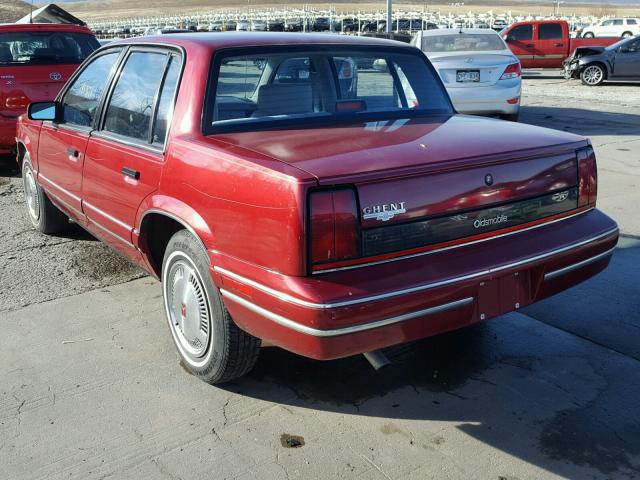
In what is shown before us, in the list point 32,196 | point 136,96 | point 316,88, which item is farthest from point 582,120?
point 136,96

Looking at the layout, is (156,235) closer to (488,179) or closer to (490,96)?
(488,179)

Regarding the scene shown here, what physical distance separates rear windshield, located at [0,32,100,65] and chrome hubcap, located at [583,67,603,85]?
14.3 meters

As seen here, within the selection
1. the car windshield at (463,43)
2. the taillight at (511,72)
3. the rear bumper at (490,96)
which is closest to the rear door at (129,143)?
the rear bumper at (490,96)

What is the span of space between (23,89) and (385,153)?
6.74 m

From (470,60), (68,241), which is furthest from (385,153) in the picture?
(470,60)

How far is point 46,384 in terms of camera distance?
358 centimetres

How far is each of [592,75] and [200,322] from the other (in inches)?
722

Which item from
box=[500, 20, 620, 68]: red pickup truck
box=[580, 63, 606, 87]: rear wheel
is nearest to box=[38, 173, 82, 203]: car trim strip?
box=[580, 63, 606, 87]: rear wheel

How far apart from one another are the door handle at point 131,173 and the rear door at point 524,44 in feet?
73.4

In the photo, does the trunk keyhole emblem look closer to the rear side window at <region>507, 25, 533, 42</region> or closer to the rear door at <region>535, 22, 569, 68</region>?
the rear door at <region>535, 22, 569, 68</region>

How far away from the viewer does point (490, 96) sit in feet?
34.9

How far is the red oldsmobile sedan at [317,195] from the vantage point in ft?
9.07

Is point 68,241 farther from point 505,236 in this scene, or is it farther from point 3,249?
point 505,236

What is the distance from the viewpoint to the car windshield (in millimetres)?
11570
